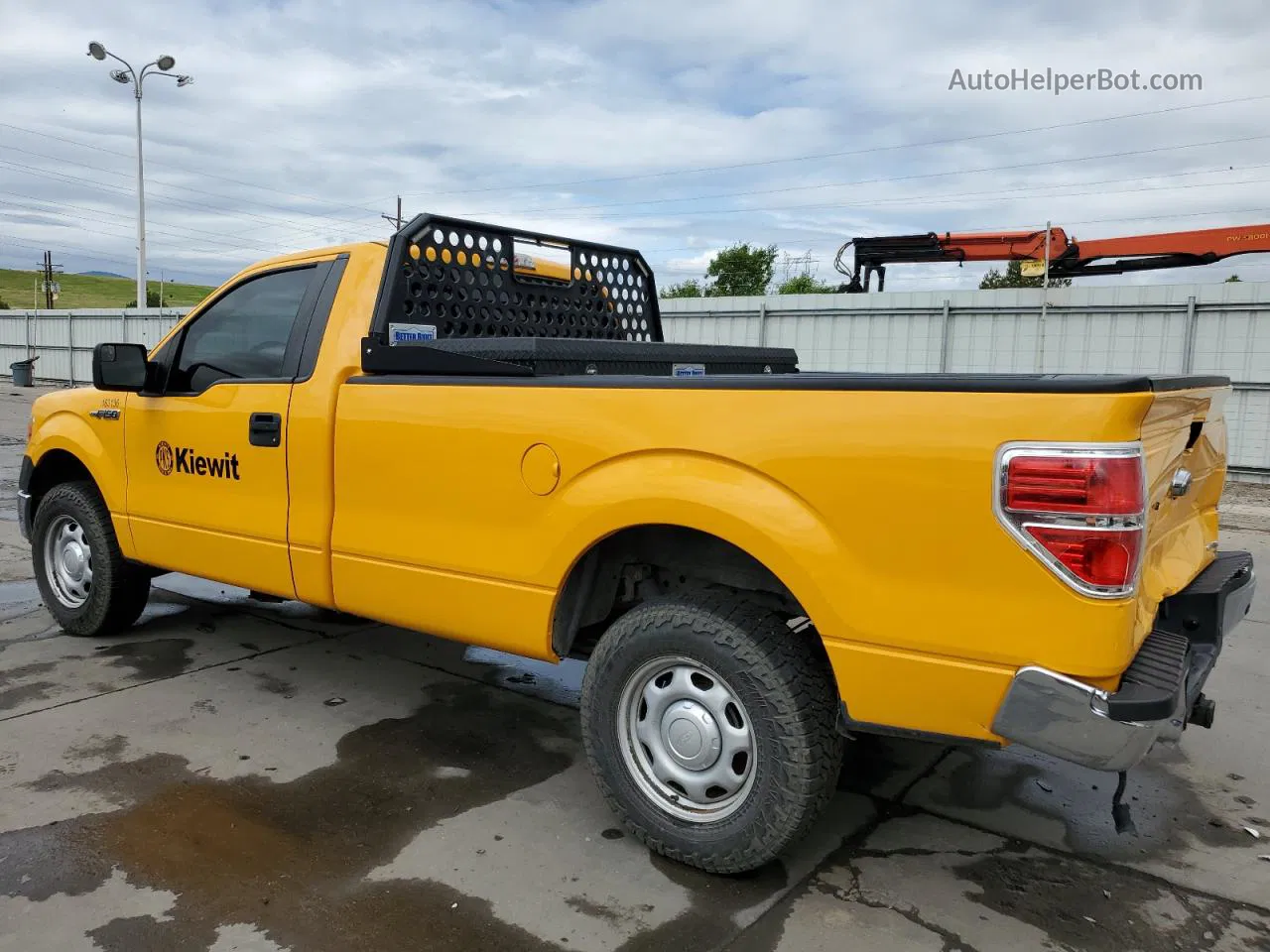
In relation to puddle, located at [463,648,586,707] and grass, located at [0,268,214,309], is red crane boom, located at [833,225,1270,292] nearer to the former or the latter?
puddle, located at [463,648,586,707]

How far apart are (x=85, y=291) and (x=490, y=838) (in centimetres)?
12426

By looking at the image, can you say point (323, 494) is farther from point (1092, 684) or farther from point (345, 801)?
point (1092, 684)

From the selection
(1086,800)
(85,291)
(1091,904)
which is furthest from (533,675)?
(85,291)

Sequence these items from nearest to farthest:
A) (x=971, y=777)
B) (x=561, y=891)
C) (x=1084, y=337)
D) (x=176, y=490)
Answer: (x=561, y=891) → (x=971, y=777) → (x=176, y=490) → (x=1084, y=337)

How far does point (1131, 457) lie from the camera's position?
2256mm

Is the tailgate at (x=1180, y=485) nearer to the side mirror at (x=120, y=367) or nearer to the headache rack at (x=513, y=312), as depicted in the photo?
the headache rack at (x=513, y=312)

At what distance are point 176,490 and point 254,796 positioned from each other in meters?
1.63

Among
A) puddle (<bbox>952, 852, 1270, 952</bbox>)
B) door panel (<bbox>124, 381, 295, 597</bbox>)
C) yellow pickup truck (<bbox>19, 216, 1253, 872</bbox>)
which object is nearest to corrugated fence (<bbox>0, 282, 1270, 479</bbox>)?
yellow pickup truck (<bbox>19, 216, 1253, 872</bbox>)

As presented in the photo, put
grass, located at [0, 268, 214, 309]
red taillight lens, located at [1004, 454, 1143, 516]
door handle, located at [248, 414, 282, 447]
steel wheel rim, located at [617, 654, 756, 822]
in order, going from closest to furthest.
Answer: red taillight lens, located at [1004, 454, 1143, 516] < steel wheel rim, located at [617, 654, 756, 822] < door handle, located at [248, 414, 282, 447] < grass, located at [0, 268, 214, 309]

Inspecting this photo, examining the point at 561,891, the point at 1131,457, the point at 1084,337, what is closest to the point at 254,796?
the point at 561,891

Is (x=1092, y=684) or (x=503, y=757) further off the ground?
(x=1092, y=684)

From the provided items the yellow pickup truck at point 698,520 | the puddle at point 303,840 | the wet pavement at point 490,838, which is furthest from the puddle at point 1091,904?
the puddle at point 303,840

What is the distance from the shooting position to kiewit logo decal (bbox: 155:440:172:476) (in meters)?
4.48

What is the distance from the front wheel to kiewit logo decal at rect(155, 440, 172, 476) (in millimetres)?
2490
